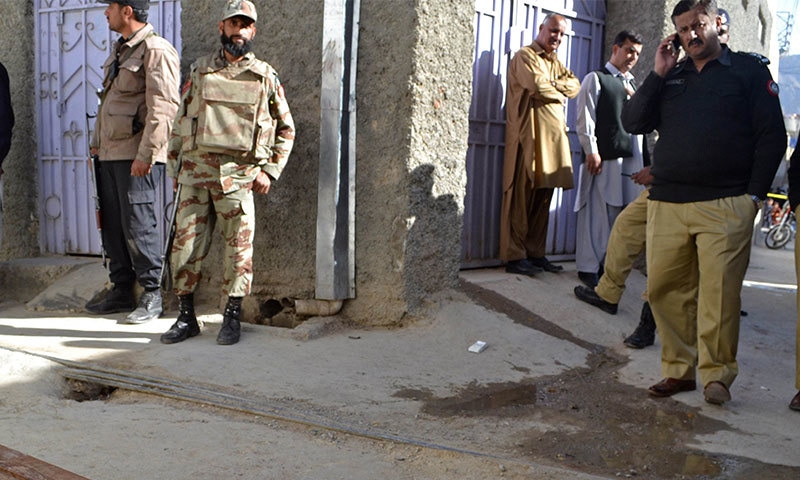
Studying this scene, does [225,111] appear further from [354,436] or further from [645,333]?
[645,333]

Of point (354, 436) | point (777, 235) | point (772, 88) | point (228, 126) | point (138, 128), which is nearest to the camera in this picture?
point (354, 436)

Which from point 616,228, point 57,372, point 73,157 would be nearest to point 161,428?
point 57,372

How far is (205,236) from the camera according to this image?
430 cm

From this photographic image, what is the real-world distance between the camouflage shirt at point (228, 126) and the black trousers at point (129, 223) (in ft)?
1.62

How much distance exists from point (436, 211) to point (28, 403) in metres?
2.44

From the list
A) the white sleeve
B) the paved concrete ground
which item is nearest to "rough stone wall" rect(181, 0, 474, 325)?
the paved concrete ground

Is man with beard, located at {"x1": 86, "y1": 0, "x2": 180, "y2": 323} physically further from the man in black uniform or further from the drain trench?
the man in black uniform

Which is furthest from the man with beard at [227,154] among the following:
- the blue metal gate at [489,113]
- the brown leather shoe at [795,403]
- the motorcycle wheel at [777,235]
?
the motorcycle wheel at [777,235]

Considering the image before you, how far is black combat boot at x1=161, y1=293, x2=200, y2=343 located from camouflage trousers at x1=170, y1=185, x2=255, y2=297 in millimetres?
59

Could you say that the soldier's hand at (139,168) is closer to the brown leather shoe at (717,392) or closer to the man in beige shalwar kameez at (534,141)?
the man in beige shalwar kameez at (534,141)

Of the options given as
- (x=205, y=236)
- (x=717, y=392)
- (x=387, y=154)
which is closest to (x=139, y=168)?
(x=205, y=236)

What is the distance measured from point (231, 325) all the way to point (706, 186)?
2547mm

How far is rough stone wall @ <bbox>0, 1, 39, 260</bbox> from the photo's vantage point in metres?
5.82

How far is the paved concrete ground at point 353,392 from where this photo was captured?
2.61 metres
